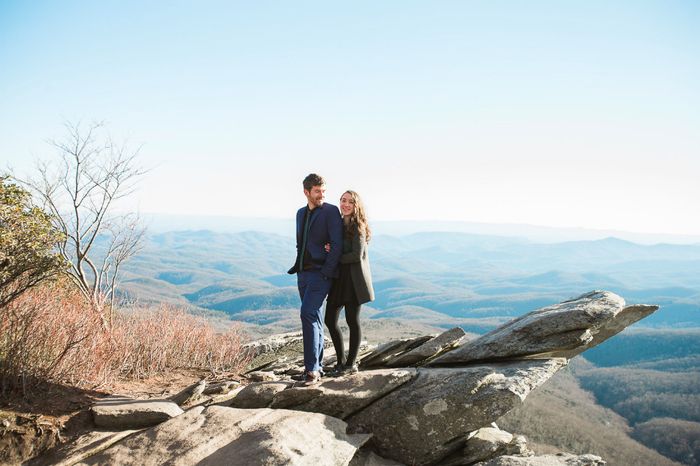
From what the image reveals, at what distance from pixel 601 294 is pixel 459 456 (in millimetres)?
4598

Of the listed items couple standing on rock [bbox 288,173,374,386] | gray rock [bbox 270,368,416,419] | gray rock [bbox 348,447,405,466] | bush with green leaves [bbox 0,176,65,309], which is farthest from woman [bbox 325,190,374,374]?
bush with green leaves [bbox 0,176,65,309]

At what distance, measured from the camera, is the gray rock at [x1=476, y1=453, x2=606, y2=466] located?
785 cm

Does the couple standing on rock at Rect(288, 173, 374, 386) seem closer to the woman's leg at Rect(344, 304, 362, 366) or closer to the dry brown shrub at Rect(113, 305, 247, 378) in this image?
the woman's leg at Rect(344, 304, 362, 366)

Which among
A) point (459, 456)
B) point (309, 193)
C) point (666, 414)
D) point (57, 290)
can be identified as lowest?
point (666, 414)

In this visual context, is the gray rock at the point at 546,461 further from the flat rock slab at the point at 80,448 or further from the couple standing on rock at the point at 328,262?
the flat rock slab at the point at 80,448

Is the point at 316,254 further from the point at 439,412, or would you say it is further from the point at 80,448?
the point at 80,448

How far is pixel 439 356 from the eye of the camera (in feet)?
31.8

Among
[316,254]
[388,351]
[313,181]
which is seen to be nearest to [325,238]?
[316,254]

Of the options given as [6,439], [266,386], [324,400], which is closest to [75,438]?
[6,439]

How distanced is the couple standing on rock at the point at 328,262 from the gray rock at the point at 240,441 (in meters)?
1.14

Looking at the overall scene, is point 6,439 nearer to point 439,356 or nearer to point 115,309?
point 439,356

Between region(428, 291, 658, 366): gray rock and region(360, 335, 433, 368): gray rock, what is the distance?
1.36m

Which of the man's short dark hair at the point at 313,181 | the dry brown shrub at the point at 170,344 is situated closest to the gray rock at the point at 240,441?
the man's short dark hair at the point at 313,181

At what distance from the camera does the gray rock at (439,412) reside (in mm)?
7350
